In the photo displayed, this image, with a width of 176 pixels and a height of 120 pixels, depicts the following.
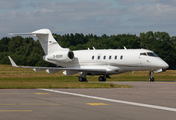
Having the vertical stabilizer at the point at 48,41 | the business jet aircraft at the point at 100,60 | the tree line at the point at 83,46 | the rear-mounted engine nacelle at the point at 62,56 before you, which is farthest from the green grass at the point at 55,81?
the tree line at the point at 83,46

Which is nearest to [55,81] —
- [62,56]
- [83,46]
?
[62,56]

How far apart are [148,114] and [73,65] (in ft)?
99.3

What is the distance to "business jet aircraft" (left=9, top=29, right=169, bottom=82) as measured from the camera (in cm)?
3506

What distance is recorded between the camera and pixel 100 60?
3825 centimetres

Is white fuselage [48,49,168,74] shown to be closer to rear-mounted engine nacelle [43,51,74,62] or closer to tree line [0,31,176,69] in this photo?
rear-mounted engine nacelle [43,51,74,62]

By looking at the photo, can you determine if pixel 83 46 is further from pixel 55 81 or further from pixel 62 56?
pixel 55 81

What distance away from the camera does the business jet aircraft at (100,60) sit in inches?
1380

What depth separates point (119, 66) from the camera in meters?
36.6

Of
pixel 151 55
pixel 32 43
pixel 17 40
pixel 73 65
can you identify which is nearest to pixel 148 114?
pixel 151 55

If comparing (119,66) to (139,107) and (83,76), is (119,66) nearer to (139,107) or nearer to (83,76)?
(83,76)

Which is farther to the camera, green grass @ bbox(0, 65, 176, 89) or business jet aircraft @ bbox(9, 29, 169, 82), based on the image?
business jet aircraft @ bbox(9, 29, 169, 82)

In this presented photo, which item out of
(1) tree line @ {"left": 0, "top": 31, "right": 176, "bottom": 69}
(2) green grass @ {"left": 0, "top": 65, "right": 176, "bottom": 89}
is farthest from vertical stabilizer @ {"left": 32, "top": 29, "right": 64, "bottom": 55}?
(1) tree line @ {"left": 0, "top": 31, "right": 176, "bottom": 69}

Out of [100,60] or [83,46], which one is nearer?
[100,60]

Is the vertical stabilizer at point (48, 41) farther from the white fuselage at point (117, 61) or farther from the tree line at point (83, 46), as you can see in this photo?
the tree line at point (83, 46)
